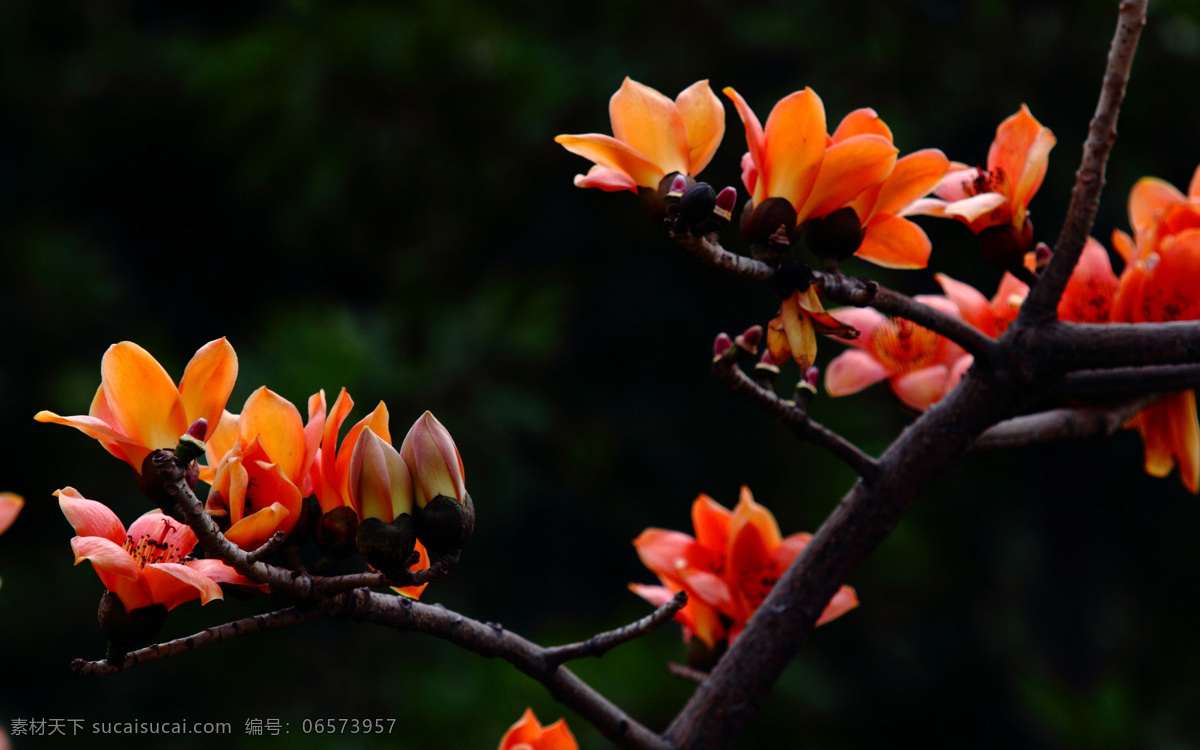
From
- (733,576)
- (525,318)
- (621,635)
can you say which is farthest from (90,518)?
(525,318)

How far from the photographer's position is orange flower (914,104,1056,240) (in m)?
0.39

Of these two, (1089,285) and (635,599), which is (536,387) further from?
(1089,285)

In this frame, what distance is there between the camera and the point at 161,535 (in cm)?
32

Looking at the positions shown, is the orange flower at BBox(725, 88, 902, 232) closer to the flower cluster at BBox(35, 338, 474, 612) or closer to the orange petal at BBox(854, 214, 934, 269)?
the orange petal at BBox(854, 214, 934, 269)

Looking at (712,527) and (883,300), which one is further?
(712,527)

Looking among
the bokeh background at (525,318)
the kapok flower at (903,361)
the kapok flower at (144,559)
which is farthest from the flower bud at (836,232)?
the bokeh background at (525,318)

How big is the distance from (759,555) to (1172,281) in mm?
237

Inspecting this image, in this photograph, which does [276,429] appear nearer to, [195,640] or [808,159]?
Answer: [195,640]

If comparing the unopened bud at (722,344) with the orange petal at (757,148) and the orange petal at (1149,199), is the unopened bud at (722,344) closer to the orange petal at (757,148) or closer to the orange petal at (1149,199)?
the orange petal at (757,148)

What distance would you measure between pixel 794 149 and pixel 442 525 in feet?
0.57

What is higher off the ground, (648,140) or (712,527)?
(648,140)

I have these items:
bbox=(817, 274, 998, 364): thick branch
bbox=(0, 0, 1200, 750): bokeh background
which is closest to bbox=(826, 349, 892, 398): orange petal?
bbox=(817, 274, 998, 364): thick branch

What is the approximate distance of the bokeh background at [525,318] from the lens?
1978mm

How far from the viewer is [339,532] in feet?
0.99
